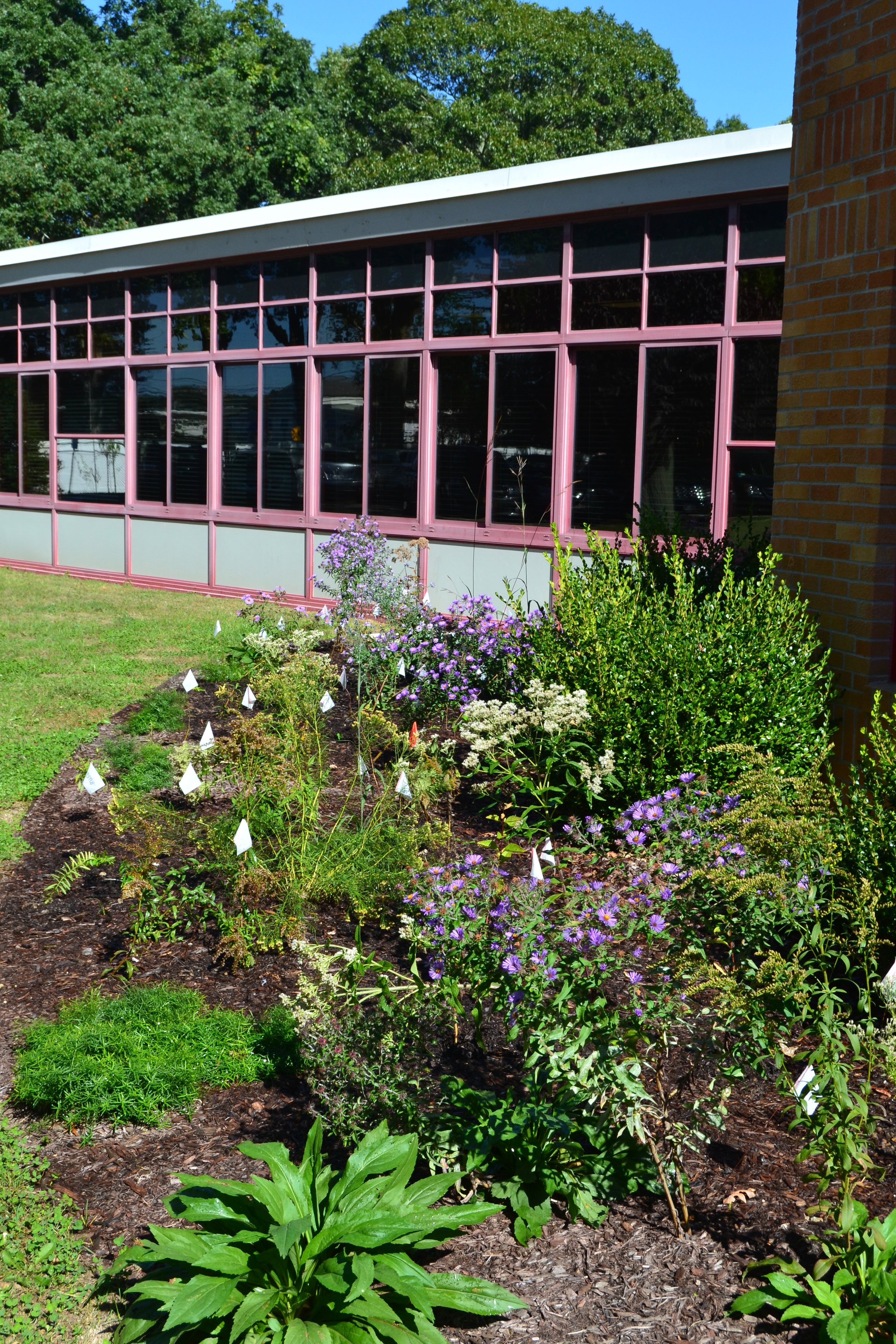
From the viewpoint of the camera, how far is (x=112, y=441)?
16969 millimetres

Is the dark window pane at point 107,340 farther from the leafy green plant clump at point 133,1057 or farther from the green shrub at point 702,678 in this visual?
the leafy green plant clump at point 133,1057

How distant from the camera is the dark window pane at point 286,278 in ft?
45.5

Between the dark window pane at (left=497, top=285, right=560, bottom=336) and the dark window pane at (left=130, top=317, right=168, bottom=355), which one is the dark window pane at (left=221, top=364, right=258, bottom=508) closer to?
the dark window pane at (left=130, top=317, right=168, bottom=355)

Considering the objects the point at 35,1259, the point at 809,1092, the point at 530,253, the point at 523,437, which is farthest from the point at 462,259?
the point at 35,1259

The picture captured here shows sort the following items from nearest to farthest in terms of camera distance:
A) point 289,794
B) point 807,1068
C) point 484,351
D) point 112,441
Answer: point 807,1068
point 289,794
point 484,351
point 112,441

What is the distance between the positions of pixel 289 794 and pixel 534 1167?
2.60m

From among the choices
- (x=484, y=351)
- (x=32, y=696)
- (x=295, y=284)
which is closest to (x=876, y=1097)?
(x=32, y=696)

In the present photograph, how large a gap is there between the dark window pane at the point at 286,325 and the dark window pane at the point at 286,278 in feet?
0.37

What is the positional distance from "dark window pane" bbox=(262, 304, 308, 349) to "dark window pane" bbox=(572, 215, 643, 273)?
3868 mm

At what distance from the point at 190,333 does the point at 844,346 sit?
11533 millimetres

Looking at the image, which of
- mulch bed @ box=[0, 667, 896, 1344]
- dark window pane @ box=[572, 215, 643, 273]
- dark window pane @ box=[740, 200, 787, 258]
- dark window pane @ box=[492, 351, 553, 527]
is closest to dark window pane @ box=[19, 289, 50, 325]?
dark window pane @ box=[492, 351, 553, 527]

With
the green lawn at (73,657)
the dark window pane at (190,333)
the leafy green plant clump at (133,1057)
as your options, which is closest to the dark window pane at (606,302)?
the green lawn at (73,657)

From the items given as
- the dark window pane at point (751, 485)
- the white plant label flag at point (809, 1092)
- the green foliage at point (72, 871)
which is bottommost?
the green foliage at point (72, 871)

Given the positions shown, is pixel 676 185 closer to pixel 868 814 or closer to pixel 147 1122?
pixel 868 814
